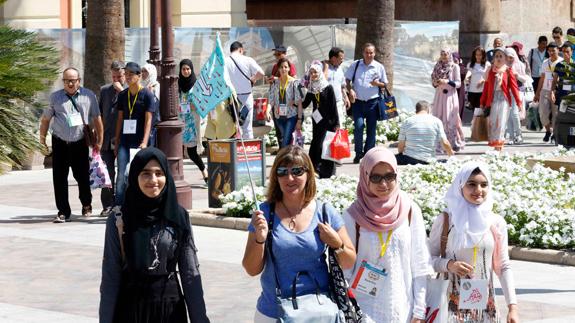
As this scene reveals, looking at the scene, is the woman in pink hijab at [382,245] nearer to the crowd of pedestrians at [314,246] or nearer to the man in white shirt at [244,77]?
the crowd of pedestrians at [314,246]

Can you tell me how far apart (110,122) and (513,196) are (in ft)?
13.7

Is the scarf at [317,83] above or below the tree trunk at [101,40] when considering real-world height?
below

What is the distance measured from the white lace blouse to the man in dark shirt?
780 cm

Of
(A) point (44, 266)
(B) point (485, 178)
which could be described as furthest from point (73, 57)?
(B) point (485, 178)

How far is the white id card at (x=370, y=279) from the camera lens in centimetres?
675

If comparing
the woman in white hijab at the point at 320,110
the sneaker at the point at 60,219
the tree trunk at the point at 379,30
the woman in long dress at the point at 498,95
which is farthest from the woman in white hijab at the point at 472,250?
the tree trunk at the point at 379,30

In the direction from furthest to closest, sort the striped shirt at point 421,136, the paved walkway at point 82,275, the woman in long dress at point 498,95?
the woman in long dress at point 498,95 → the striped shirt at point 421,136 → the paved walkway at point 82,275

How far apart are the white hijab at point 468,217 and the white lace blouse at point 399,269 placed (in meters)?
0.33

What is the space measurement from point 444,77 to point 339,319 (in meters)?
16.0

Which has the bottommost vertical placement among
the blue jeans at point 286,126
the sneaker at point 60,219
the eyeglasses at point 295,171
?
the sneaker at point 60,219

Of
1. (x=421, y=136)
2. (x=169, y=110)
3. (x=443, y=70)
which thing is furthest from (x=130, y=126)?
(x=443, y=70)

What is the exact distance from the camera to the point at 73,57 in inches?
864

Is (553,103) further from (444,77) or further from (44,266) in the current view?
(44,266)

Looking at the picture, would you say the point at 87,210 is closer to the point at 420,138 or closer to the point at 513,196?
the point at 420,138
